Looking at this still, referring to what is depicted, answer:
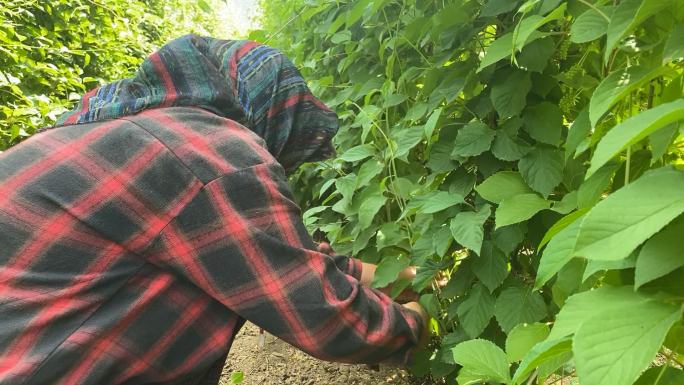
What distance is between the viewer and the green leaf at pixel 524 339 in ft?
2.69

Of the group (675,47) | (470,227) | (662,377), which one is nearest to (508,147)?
(470,227)

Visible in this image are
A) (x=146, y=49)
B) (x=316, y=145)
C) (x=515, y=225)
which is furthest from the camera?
(x=146, y=49)

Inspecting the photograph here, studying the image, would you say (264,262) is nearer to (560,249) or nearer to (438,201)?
(438,201)

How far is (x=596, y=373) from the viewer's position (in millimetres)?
426

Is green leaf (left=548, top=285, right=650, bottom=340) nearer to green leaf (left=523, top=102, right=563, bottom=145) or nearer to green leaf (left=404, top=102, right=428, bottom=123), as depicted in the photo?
green leaf (left=523, top=102, right=563, bottom=145)

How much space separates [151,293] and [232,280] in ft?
0.57

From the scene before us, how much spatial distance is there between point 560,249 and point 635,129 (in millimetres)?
205

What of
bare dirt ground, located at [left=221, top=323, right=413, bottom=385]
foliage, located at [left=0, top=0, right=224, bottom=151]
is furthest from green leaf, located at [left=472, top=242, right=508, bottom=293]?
foliage, located at [left=0, top=0, right=224, bottom=151]

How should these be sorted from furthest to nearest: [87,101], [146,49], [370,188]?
[146,49], [370,188], [87,101]

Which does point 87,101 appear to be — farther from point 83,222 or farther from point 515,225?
point 515,225

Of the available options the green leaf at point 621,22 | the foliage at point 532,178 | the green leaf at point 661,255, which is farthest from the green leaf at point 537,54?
the green leaf at point 661,255

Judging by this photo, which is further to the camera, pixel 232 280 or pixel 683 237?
pixel 232 280

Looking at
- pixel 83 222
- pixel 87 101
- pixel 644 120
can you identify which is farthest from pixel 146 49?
pixel 644 120

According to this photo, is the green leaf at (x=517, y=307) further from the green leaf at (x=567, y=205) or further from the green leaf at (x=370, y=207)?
the green leaf at (x=370, y=207)
